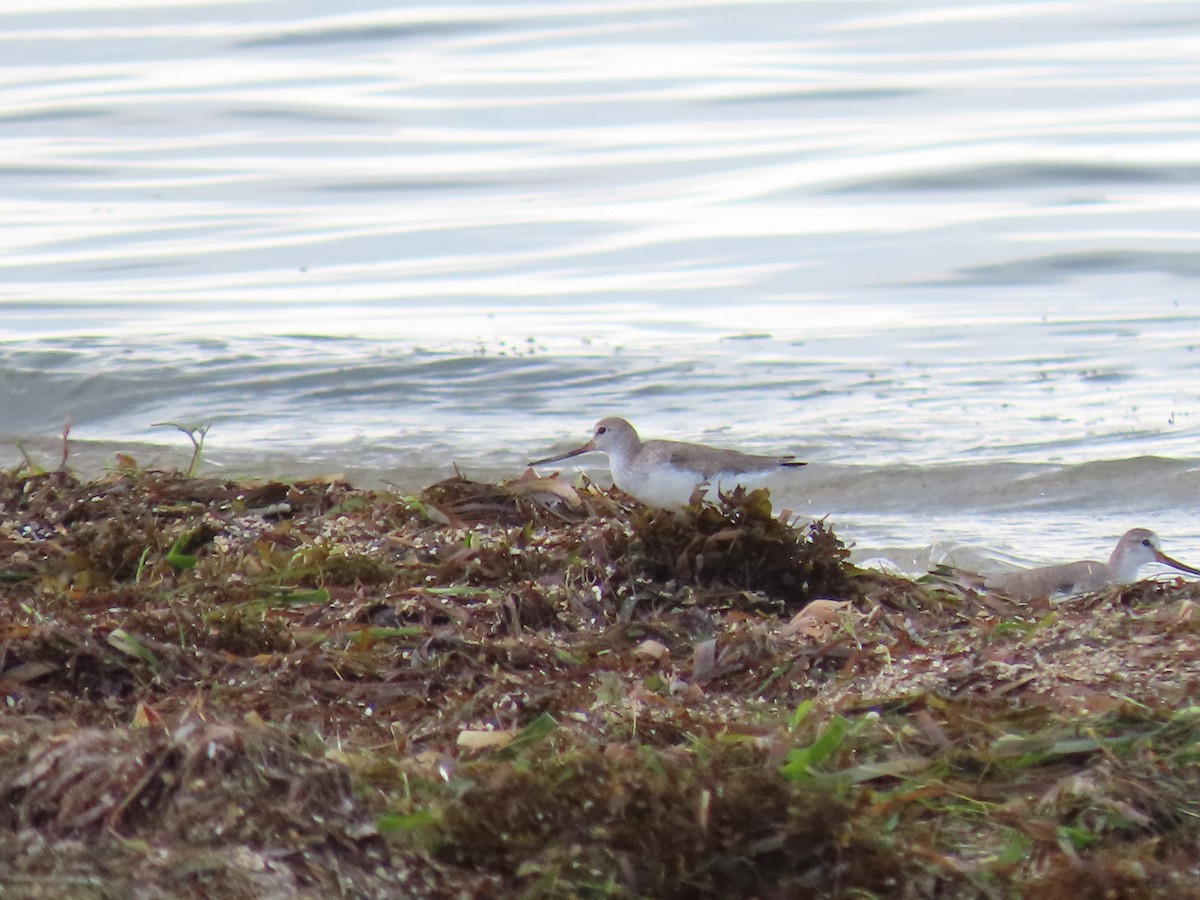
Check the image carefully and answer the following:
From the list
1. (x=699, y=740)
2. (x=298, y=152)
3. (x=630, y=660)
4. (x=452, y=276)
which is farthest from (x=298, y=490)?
(x=298, y=152)

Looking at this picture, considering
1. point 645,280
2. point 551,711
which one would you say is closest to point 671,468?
point 551,711

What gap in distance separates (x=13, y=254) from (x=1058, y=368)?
905 cm

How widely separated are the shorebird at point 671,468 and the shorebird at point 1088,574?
93cm

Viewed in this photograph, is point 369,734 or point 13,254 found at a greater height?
point 13,254

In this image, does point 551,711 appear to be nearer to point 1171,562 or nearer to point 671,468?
point 671,468

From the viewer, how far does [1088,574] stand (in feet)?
15.5

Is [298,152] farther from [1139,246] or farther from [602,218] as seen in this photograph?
[1139,246]

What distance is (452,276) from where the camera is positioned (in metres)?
13.4

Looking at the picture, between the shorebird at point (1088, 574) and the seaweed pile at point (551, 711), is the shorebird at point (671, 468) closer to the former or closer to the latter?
the seaweed pile at point (551, 711)

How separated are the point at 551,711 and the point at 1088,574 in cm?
231

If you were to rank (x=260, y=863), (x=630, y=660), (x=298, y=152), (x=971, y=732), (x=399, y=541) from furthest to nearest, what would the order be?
(x=298, y=152) < (x=399, y=541) < (x=630, y=660) < (x=971, y=732) < (x=260, y=863)

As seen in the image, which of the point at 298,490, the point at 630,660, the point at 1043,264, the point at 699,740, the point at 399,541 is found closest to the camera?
the point at 699,740

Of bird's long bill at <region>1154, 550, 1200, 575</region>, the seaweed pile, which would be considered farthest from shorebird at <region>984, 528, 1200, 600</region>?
the seaweed pile

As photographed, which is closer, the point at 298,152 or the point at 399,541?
the point at 399,541
